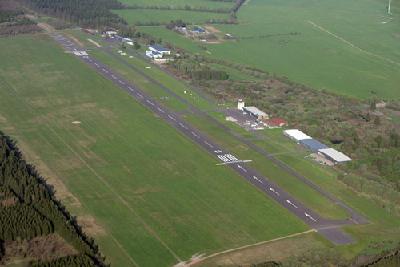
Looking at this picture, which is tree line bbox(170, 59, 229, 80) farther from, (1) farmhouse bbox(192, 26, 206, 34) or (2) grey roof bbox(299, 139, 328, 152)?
(2) grey roof bbox(299, 139, 328, 152)

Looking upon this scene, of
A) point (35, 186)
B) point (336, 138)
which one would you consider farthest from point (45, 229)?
point (336, 138)

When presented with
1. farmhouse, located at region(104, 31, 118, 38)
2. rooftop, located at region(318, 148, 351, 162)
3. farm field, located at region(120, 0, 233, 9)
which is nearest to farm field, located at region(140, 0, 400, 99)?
farm field, located at region(120, 0, 233, 9)

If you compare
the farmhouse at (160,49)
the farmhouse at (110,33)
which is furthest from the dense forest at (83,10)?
the farmhouse at (160,49)

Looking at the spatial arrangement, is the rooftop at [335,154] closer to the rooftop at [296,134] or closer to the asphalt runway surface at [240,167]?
the rooftop at [296,134]

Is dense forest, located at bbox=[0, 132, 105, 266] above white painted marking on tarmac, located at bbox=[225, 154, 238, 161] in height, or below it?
above

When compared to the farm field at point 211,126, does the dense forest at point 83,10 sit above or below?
above

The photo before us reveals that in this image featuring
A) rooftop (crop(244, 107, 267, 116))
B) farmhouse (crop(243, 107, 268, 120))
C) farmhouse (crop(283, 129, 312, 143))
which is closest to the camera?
farmhouse (crop(283, 129, 312, 143))

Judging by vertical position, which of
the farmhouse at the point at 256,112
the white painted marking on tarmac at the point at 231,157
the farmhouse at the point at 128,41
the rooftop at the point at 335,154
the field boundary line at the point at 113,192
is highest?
the rooftop at the point at 335,154
